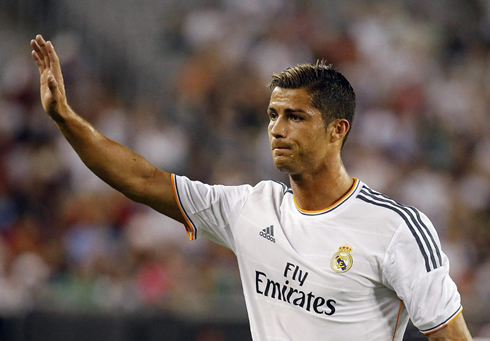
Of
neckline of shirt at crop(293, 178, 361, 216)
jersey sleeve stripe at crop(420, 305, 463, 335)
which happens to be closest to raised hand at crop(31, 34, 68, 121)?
neckline of shirt at crop(293, 178, 361, 216)

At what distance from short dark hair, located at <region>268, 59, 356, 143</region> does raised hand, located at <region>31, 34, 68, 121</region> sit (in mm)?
989

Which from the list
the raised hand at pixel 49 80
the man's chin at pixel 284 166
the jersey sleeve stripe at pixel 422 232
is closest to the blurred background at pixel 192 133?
the man's chin at pixel 284 166

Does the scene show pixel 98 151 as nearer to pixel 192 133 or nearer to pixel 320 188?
pixel 320 188

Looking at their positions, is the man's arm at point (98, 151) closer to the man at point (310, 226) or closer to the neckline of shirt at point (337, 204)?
the man at point (310, 226)

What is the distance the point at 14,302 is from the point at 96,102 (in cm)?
313

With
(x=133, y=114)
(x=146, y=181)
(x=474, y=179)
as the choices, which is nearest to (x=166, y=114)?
(x=133, y=114)

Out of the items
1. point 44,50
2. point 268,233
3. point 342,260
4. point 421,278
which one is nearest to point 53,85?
point 44,50

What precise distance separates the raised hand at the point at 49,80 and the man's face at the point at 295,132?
949mm

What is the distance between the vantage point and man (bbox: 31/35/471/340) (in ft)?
10.2

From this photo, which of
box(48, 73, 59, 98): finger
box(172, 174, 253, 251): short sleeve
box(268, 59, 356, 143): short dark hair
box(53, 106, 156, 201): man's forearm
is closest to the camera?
box(48, 73, 59, 98): finger

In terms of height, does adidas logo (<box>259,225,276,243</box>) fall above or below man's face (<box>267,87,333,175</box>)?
below

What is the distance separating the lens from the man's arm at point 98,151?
324 cm

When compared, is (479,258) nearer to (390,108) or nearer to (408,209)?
(390,108)

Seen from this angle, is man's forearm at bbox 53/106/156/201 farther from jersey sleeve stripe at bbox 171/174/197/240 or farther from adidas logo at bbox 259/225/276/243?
adidas logo at bbox 259/225/276/243
